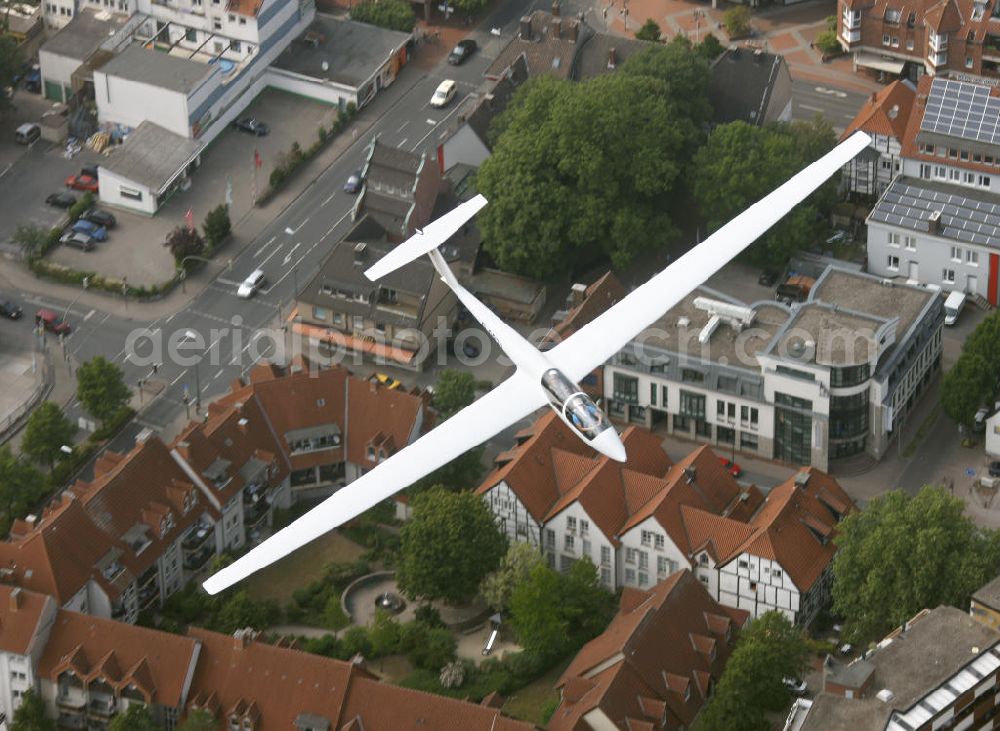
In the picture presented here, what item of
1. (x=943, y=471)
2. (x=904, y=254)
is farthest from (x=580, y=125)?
(x=943, y=471)

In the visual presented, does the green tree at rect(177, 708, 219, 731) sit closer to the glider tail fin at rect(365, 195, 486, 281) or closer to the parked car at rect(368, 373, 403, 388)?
the glider tail fin at rect(365, 195, 486, 281)

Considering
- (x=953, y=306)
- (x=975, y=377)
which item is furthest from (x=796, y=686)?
(x=953, y=306)

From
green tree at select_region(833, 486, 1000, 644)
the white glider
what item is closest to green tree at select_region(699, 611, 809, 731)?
green tree at select_region(833, 486, 1000, 644)

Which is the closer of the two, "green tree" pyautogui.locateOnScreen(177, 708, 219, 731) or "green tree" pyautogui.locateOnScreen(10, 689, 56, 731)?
"green tree" pyautogui.locateOnScreen(177, 708, 219, 731)

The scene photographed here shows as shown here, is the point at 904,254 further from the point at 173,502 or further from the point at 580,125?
the point at 173,502

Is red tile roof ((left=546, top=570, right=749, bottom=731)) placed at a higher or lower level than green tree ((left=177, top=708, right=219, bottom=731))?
higher

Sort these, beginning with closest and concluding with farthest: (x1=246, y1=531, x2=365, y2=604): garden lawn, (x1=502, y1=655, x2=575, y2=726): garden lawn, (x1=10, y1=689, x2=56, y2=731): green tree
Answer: (x1=10, y1=689, x2=56, y2=731): green tree < (x1=502, y1=655, x2=575, y2=726): garden lawn < (x1=246, y1=531, x2=365, y2=604): garden lawn

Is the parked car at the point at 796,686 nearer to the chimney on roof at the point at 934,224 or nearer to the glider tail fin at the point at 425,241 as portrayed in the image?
the glider tail fin at the point at 425,241

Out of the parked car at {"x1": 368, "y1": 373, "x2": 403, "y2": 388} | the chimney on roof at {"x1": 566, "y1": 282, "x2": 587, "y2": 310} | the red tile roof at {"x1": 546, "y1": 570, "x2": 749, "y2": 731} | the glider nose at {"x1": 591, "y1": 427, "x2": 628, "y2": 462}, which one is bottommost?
the parked car at {"x1": 368, "y1": 373, "x2": 403, "y2": 388}
